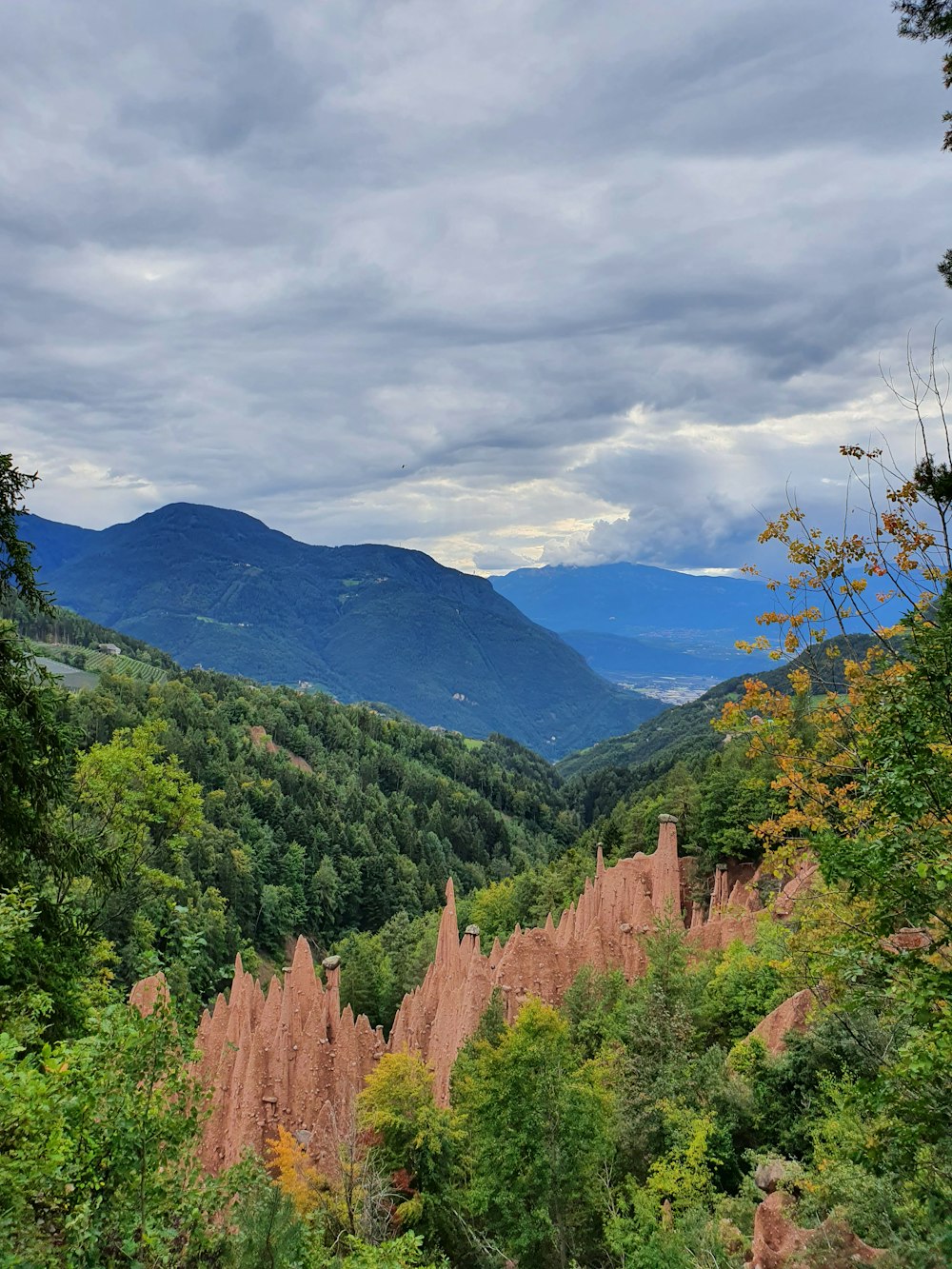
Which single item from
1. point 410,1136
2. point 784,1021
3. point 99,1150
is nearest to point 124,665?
point 410,1136

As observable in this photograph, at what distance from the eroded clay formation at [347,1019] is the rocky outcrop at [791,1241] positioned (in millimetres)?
7792

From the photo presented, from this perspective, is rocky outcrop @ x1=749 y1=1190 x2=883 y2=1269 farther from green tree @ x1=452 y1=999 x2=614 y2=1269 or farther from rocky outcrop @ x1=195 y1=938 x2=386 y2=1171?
rocky outcrop @ x1=195 y1=938 x2=386 y2=1171

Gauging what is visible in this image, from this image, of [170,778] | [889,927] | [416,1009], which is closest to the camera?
[889,927]

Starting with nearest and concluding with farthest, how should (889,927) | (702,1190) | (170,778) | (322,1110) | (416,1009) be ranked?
(889,927), (702,1190), (170,778), (322,1110), (416,1009)

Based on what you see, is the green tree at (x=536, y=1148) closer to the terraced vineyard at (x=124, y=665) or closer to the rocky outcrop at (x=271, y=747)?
the rocky outcrop at (x=271, y=747)

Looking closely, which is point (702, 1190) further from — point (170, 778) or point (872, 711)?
point (170, 778)

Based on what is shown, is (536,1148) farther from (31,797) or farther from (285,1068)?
(31,797)

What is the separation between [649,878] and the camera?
138 ft

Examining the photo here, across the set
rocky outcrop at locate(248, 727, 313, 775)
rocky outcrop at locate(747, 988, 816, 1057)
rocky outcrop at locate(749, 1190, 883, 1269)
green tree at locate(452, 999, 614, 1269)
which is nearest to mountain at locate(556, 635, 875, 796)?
rocky outcrop at locate(747, 988, 816, 1057)

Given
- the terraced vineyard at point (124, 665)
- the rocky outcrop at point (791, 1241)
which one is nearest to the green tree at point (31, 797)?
the rocky outcrop at point (791, 1241)

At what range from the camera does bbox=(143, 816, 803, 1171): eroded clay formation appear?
2548 cm

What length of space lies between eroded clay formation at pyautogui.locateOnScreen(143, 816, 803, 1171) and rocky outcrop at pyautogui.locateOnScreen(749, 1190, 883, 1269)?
7.79 m

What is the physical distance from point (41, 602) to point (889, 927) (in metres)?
14.6

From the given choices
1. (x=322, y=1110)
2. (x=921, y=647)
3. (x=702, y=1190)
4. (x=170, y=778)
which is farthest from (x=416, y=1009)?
(x=921, y=647)
